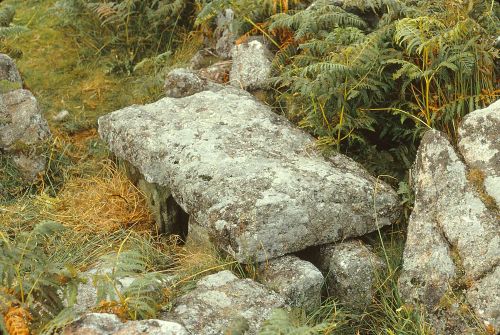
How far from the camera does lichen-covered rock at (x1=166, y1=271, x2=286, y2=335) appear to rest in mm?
4418

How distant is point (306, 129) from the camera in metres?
6.21

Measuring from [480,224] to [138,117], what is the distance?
10.2ft

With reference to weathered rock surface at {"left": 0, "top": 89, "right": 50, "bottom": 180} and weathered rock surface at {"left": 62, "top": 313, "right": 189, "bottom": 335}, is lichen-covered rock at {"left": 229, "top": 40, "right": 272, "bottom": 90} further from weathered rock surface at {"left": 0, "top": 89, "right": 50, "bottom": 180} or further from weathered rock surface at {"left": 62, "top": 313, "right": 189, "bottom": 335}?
weathered rock surface at {"left": 62, "top": 313, "right": 189, "bottom": 335}

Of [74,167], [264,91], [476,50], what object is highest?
[476,50]

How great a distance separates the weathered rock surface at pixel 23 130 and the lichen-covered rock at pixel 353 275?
3.13m

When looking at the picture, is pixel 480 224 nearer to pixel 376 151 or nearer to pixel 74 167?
pixel 376 151

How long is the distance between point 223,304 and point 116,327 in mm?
823

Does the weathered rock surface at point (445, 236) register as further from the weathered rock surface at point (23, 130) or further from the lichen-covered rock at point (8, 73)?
the lichen-covered rock at point (8, 73)

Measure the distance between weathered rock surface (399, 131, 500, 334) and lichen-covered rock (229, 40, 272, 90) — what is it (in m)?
2.05

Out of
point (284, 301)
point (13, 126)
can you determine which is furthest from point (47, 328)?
point (13, 126)

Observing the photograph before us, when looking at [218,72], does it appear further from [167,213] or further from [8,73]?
[8,73]

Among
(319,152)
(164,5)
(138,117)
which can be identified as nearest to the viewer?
(319,152)

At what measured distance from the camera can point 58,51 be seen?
8.91m

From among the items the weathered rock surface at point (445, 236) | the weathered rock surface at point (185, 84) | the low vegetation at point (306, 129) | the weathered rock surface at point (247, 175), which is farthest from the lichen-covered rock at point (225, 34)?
the weathered rock surface at point (445, 236)
